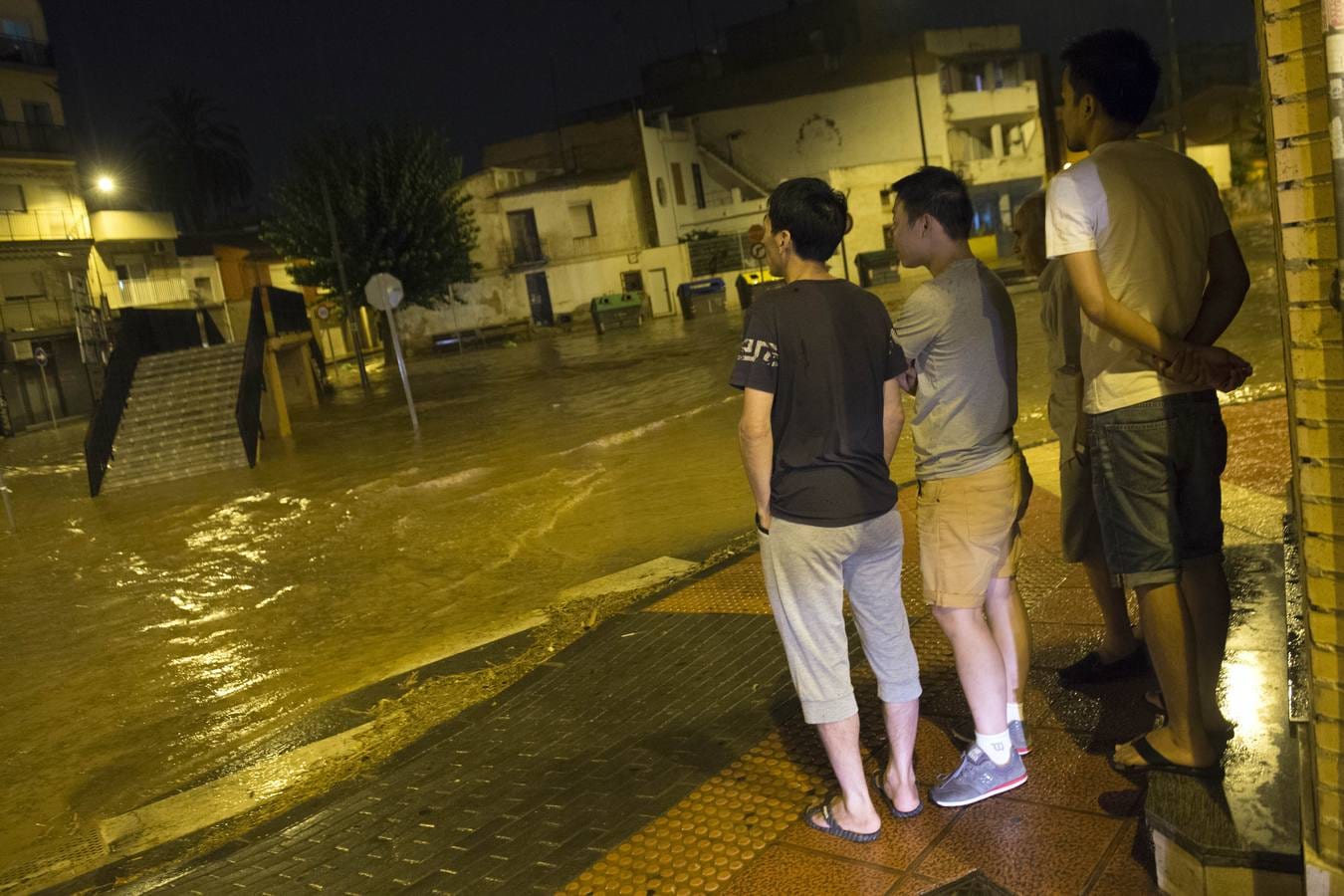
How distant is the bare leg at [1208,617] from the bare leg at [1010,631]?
531 mm

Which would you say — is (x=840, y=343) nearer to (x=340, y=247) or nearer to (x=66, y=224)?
(x=340, y=247)

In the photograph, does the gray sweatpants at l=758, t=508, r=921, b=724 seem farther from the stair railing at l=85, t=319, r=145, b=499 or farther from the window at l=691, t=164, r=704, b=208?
the window at l=691, t=164, r=704, b=208

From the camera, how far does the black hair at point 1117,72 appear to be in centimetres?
305

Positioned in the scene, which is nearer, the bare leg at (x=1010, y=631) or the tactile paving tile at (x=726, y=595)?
the bare leg at (x=1010, y=631)

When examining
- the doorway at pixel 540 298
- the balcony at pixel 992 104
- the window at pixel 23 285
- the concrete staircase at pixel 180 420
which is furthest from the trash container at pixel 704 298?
the concrete staircase at pixel 180 420

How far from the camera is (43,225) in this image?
1526 inches

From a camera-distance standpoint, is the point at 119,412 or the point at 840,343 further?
the point at 119,412

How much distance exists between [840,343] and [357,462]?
47.3ft

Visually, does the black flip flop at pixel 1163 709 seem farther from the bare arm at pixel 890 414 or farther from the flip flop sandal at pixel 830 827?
the bare arm at pixel 890 414

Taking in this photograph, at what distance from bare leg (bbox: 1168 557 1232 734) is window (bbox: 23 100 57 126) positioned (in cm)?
4553

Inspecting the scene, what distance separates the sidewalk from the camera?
306 cm

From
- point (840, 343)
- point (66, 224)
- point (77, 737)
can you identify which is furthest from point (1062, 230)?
point (66, 224)

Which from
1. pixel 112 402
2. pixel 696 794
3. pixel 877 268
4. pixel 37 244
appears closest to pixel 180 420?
pixel 112 402

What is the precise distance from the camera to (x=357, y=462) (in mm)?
16391
